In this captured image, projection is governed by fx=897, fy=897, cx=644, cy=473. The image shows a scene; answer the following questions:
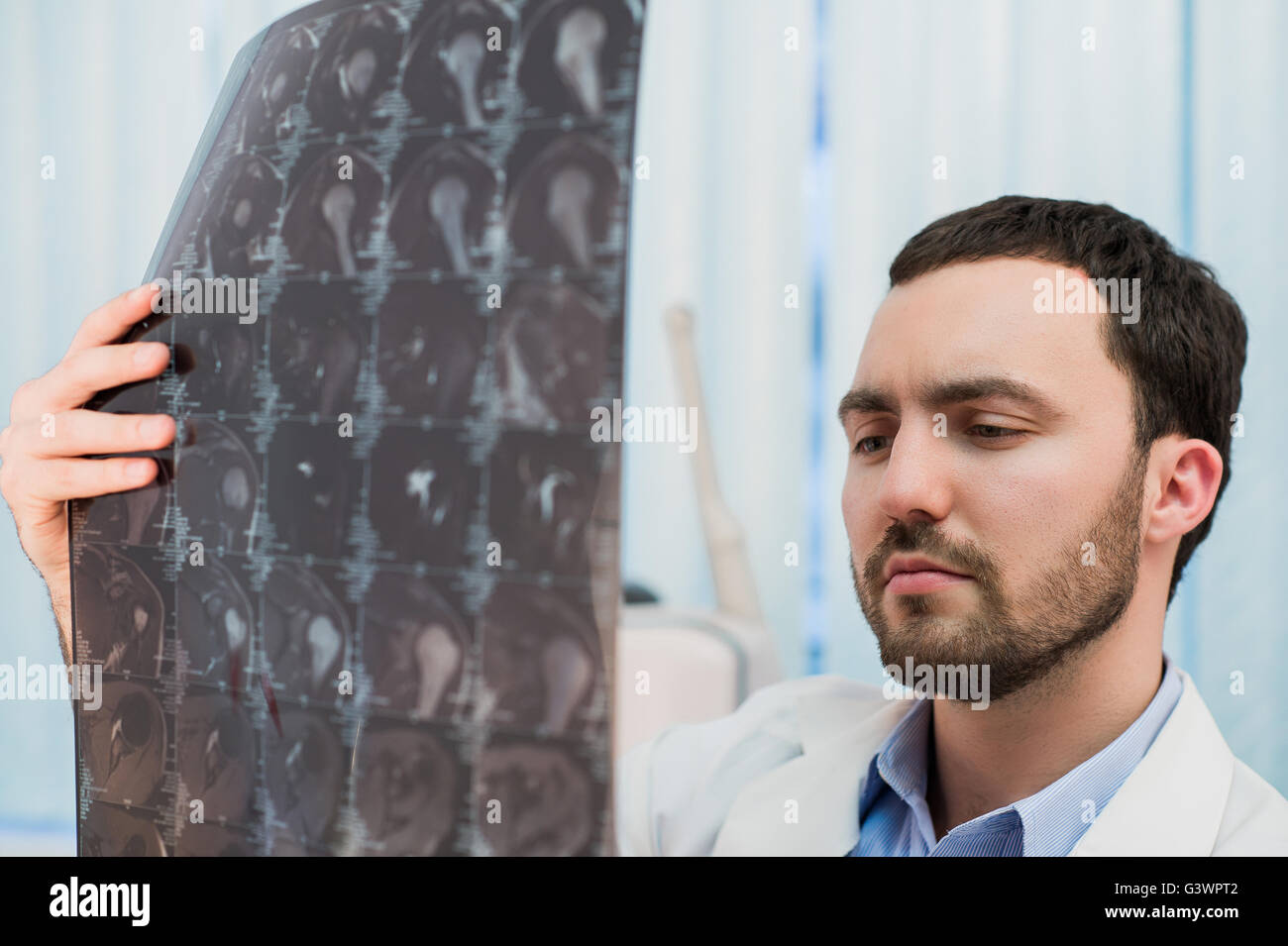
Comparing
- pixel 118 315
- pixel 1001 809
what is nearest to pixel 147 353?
pixel 118 315

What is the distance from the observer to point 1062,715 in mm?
538

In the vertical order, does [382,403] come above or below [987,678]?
above

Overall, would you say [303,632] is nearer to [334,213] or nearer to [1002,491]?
[334,213]

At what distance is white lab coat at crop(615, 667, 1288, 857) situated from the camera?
19.3 inches

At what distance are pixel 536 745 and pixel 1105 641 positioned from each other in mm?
358

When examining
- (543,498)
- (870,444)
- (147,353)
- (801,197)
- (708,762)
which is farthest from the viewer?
(801,197)

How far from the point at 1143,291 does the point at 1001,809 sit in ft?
1.07

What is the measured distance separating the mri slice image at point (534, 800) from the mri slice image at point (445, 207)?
204 mm

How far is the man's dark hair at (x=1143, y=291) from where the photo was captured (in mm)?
537

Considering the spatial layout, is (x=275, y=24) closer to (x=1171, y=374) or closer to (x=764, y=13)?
(x=1171, y=374)

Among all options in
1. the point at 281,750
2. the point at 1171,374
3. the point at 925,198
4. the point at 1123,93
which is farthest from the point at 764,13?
the point at 281,750

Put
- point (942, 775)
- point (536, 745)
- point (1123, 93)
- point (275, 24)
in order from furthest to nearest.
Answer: point (1123, 93)
point (942, 775)
point (275, 24)
point (536, 745)

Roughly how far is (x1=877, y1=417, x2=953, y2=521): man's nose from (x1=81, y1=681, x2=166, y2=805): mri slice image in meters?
0.40

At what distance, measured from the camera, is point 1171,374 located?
1.80 feet
